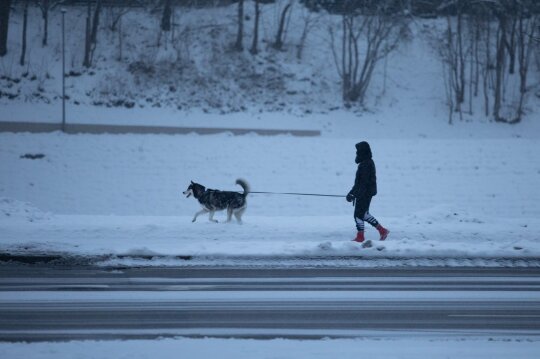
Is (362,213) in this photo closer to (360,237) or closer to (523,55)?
(360,237)

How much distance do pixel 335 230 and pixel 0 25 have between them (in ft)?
105

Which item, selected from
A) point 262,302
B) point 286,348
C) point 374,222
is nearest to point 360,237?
point 374,222

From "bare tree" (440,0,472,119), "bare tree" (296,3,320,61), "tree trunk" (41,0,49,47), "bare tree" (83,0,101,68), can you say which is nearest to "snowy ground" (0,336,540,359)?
"bare tree" (440,0,472,119)

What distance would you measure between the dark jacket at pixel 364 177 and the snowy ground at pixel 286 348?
6.31m

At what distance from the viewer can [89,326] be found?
7.26 metres

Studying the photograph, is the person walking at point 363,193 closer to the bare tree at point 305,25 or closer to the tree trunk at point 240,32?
the bare tree at point 305,25

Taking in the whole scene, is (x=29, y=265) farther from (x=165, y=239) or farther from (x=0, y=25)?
(x=0, y=25)

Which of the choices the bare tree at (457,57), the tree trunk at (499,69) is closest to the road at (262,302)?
the tree trunk at (499,69)

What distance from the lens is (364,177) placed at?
13.1 meters

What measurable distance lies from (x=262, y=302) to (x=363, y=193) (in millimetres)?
5020

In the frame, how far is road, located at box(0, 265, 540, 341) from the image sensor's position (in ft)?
23.7

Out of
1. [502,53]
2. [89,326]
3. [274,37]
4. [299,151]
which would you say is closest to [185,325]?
[89,326]

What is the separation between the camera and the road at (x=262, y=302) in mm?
7223

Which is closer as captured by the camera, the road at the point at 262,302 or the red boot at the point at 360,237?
the road at the point at 262,302
